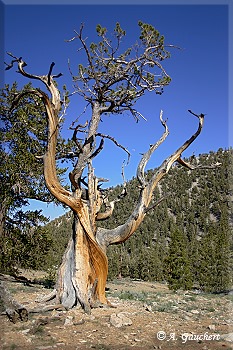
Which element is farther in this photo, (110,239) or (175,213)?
(175,213)

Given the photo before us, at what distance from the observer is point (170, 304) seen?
9.57 meters

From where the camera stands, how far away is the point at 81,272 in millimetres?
8086

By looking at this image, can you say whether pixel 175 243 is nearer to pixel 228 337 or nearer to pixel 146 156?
pixel 146 156

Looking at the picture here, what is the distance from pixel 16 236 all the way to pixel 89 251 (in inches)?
176

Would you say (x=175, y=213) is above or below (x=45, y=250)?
above

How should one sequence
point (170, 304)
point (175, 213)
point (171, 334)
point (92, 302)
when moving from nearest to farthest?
point (171, 334) < point (92, 302) < point (170, 304) < point (175, 213)

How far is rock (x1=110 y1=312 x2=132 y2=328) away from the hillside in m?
16.9

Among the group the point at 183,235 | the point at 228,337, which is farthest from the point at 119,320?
the point at 183,235

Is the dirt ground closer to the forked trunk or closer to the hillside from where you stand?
the forked trunk

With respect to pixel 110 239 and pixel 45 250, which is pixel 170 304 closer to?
pixel 110 239

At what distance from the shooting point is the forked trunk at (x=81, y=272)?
7.88 metres

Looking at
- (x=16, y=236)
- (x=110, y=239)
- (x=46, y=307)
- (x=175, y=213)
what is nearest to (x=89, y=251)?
(x=110, y=239)

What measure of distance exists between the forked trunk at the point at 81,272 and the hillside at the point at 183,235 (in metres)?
15.3

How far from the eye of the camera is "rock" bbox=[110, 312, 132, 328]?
6517mm
